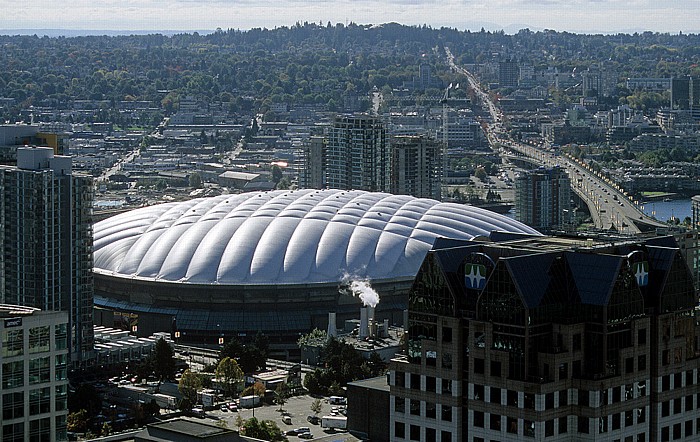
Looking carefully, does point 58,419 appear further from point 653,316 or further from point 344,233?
point 344,233

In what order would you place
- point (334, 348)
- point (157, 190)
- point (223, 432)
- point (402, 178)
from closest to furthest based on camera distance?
point (223, 432), point (334, 348), point (402, 178), point (157, 190)

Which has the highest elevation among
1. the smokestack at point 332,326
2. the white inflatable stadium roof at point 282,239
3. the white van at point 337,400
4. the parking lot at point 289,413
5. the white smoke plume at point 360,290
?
the white inflatable stadium roof at point 282,239

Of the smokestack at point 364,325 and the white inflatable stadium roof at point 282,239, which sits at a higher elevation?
the white inflatable stadium roof at point 282,239

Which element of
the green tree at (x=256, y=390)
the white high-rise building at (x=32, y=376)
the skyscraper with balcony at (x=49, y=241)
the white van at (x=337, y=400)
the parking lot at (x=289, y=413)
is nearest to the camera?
the white high-rise building at (x=32, y=376)

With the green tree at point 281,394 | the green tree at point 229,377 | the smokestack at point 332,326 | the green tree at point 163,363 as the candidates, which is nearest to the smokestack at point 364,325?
the smokestack at point 332,326

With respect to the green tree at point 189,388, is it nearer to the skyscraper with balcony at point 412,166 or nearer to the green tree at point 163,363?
the green tree at point 163,363

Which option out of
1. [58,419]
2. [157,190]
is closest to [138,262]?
[58,419]

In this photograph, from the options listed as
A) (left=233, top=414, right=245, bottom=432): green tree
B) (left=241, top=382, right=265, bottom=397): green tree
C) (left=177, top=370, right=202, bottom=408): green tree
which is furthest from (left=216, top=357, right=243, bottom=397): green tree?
(left=233, top=414, right=245, bottom=432): green tree

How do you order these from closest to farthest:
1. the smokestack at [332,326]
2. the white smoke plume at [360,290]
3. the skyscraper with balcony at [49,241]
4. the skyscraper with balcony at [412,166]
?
the skyscraper with balcony at [49,241] → the smokestack at [332,326] → the white smoke plume at [360,290] → the skyscraper with balcony at [412,166]
